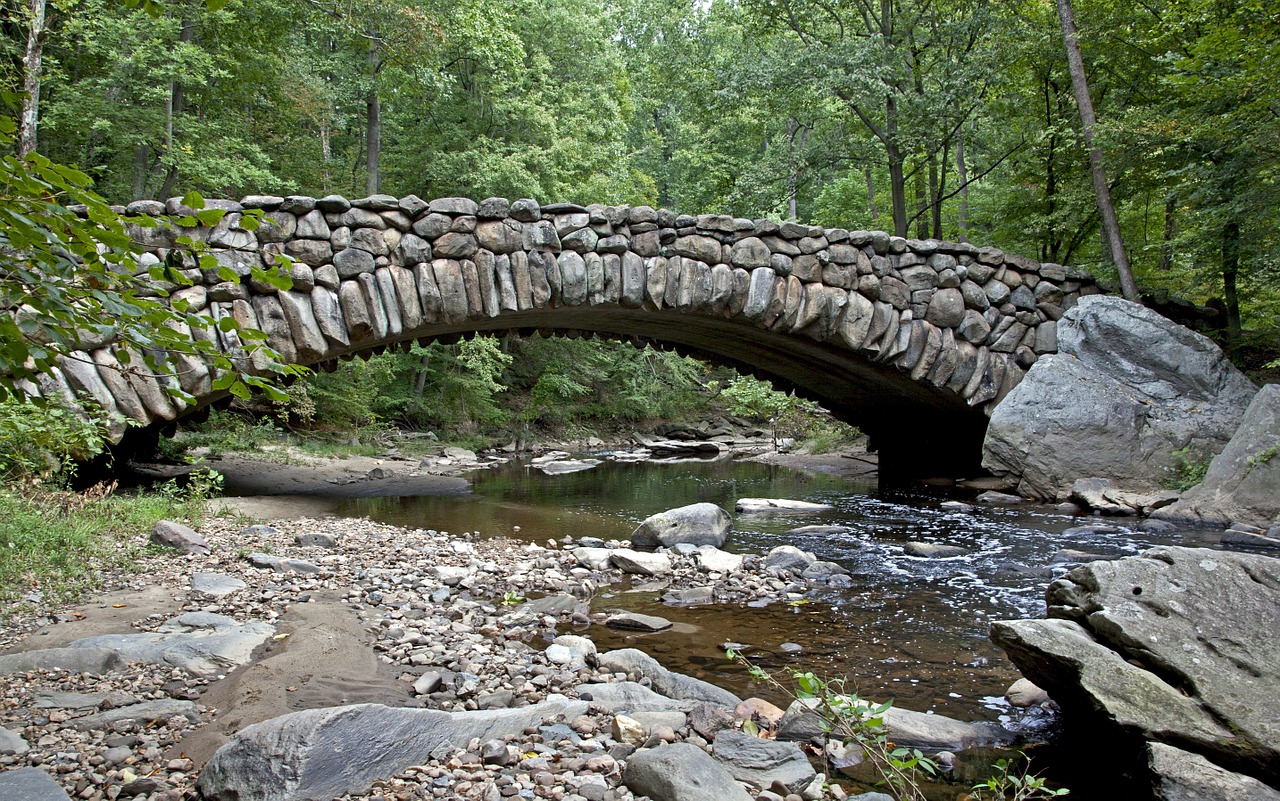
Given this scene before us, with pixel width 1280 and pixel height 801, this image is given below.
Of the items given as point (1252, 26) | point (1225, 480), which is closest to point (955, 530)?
point (1225, 480)

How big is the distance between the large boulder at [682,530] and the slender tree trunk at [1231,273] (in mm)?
6871

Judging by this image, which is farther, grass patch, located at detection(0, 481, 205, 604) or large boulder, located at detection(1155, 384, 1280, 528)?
large boulder, located at detection(1155, 384, 1280, 528)

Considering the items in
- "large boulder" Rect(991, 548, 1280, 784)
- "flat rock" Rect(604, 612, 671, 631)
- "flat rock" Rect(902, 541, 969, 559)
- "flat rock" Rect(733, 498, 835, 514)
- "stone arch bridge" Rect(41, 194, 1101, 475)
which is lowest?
"flat rock" Rect(733, 498, 835, 514)

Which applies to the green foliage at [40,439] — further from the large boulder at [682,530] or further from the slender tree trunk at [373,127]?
the slender tree trunk at [373,127]

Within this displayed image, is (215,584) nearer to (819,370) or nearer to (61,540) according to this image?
(61,540)

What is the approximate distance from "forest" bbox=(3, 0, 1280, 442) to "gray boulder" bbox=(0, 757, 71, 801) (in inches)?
263

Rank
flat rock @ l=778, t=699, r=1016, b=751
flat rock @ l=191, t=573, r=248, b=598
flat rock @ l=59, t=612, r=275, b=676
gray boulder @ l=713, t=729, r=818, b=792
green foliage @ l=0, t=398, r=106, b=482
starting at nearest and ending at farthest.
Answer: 1. gray boulder @ l=713, t=729, r=818, b=792
2. flat rock @ l=778, t=699, r=1016, b=751
3. flat rock @ l=59, t=612, r=275, b=676
4. flat rock @ l=191, t=573, r=248, b=598
5. green foliage @ l=0, t=398, r=106, b=482

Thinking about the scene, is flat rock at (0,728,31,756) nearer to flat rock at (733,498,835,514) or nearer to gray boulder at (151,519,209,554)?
gray boulder at (151,519,209,554)

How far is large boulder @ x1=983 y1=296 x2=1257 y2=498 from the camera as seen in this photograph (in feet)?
28.1

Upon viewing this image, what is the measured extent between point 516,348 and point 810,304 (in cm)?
1483

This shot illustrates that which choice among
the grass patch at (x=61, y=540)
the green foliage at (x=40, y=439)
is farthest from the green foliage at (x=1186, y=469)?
the green foliage at (x=40, y=439)

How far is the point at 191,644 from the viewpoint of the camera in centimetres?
340

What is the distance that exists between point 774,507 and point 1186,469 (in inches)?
166

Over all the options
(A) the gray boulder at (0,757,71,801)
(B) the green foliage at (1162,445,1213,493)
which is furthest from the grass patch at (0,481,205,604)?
(B) the green foliage at (1162,445,1213,493)
